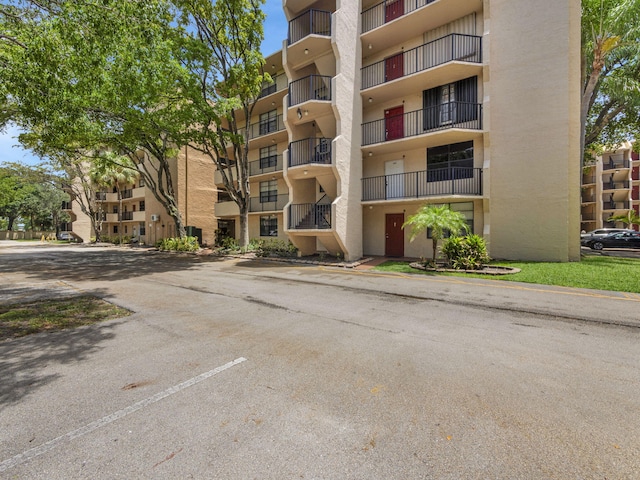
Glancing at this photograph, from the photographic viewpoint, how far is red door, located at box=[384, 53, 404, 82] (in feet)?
55.9

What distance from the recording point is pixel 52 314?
668cm

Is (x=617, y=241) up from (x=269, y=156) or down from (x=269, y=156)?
down

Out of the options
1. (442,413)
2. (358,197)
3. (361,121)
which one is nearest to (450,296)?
(442,413)

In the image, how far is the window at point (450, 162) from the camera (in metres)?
15.2

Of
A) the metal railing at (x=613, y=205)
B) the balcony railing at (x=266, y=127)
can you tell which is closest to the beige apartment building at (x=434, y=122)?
the balcony railing at (x=266, y=127)

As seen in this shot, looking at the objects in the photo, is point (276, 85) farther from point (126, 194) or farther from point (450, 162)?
point (126, 194)

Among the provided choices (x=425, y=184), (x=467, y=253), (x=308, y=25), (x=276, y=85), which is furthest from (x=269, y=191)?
(x=467, y=253)

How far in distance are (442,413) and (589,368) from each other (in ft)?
8.39

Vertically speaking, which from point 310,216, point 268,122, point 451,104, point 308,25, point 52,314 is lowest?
point 52,314

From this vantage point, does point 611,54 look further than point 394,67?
No

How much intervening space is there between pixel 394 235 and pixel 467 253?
558 centimetres

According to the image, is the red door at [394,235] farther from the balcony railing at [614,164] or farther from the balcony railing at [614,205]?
the balcony railing at [614,164]

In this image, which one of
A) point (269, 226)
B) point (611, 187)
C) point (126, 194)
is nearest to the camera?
point (269, 226)

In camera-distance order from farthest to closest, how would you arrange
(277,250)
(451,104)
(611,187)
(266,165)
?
(611,187) < (266,165) < (277,250) < (451,104)
